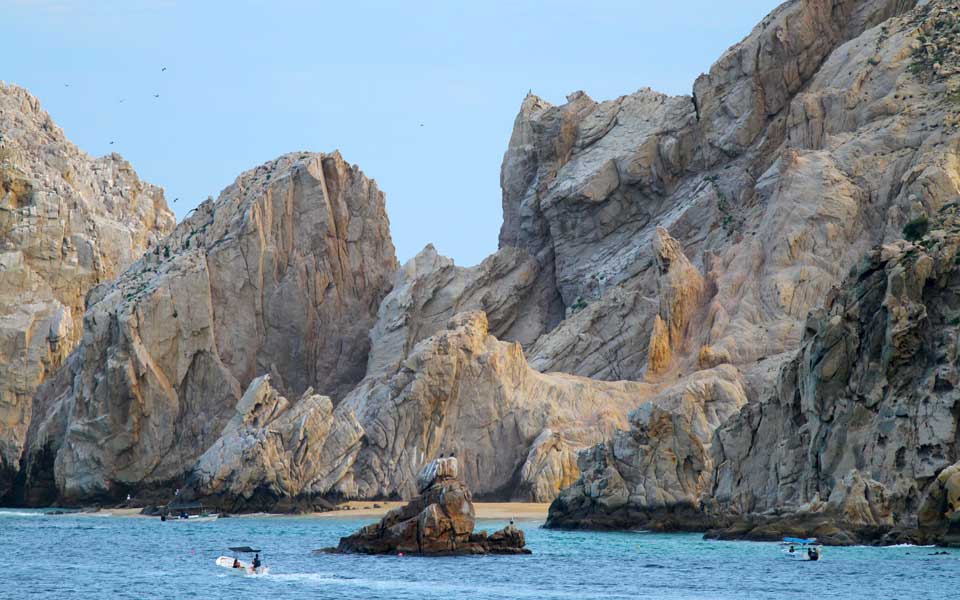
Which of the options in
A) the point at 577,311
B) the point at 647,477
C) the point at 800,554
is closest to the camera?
the point at 800,554

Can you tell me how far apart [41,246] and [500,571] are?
87341 mm

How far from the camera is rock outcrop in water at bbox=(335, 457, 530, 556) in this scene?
8119 centimetres

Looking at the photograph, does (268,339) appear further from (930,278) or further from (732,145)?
(930,278)

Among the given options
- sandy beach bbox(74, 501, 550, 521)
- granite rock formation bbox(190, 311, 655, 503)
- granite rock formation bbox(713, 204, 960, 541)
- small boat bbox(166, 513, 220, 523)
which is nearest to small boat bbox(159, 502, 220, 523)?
small boat bbox(166, 513, 220, 523)

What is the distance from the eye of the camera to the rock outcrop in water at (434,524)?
8119 cm

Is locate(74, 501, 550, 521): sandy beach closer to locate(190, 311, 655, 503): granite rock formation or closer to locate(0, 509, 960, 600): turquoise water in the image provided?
locate(190, 311, 655, 503): granite rock formation

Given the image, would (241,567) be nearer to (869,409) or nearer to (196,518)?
(869,409)

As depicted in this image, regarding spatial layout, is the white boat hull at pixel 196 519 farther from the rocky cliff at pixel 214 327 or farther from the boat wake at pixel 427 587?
the boat wake at pixel 427 587

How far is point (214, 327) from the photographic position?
141m

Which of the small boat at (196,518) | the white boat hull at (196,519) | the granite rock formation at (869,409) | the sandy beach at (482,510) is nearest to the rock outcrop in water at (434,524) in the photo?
the granite rock formation at (869,409)

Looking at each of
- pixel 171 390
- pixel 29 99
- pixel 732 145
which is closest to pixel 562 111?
pixel 732 145

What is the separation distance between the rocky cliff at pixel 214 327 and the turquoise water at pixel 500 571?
34293mm

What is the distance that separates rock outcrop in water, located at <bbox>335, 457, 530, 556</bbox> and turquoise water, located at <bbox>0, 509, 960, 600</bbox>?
0.74 metres

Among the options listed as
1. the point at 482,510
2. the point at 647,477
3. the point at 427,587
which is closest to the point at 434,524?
the point at 427,587
